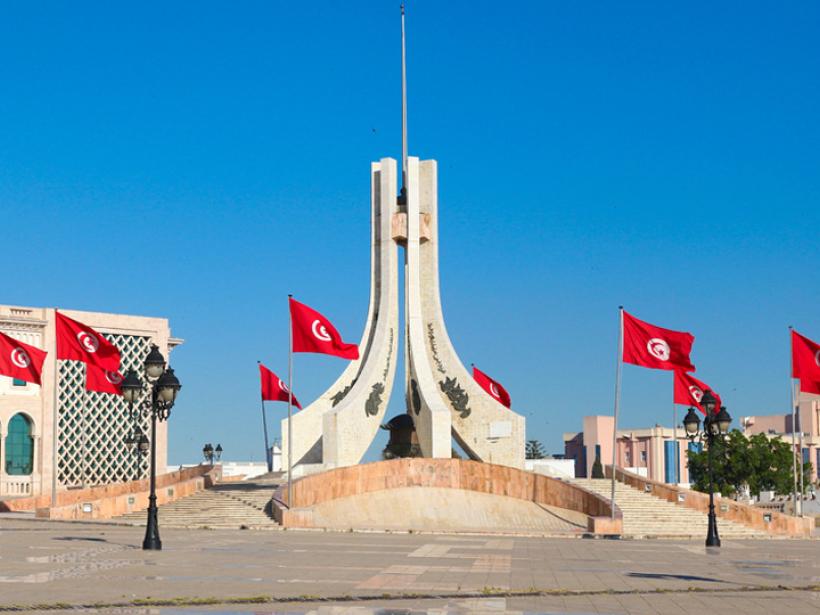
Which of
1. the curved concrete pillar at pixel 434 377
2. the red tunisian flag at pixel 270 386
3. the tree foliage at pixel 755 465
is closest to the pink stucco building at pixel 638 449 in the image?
the tree foliage at pixel 755 465

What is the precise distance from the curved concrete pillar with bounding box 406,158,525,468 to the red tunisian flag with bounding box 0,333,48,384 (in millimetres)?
17749

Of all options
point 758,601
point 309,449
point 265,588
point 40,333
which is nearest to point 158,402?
point 265,588

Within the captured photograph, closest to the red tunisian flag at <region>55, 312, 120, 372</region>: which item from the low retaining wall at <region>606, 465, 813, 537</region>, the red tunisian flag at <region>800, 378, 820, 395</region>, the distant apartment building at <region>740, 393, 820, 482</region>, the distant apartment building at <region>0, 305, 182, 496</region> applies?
the red tunisian flag at <region>800, 378, 820, 395</region>

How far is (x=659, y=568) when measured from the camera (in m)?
17.3

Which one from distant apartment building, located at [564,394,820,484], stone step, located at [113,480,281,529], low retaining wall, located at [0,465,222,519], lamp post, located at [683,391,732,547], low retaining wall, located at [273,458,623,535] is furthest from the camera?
distant apartment building, located at [564,394,820,484]

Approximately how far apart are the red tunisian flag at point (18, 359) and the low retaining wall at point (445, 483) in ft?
22.6

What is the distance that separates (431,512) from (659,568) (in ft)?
63.6

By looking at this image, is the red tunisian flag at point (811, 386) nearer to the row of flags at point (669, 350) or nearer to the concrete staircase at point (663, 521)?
the row of flags at point (669, 350)

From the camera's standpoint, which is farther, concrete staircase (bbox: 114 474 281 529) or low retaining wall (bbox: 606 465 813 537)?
low retaining wall (bbox: 606 465 813 537)

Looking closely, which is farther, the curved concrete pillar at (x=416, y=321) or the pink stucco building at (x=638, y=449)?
the pink stucco building at (x=638, y=449)

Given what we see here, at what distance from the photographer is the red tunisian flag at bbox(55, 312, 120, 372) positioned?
1129 inches

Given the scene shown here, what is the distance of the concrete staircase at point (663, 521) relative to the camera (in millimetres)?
31734

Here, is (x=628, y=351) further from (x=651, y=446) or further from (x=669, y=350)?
(x=651, y=446)

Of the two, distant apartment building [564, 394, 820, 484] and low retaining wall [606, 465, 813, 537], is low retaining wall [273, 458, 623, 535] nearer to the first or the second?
low retaining wall [606, 465, 813, 537]
